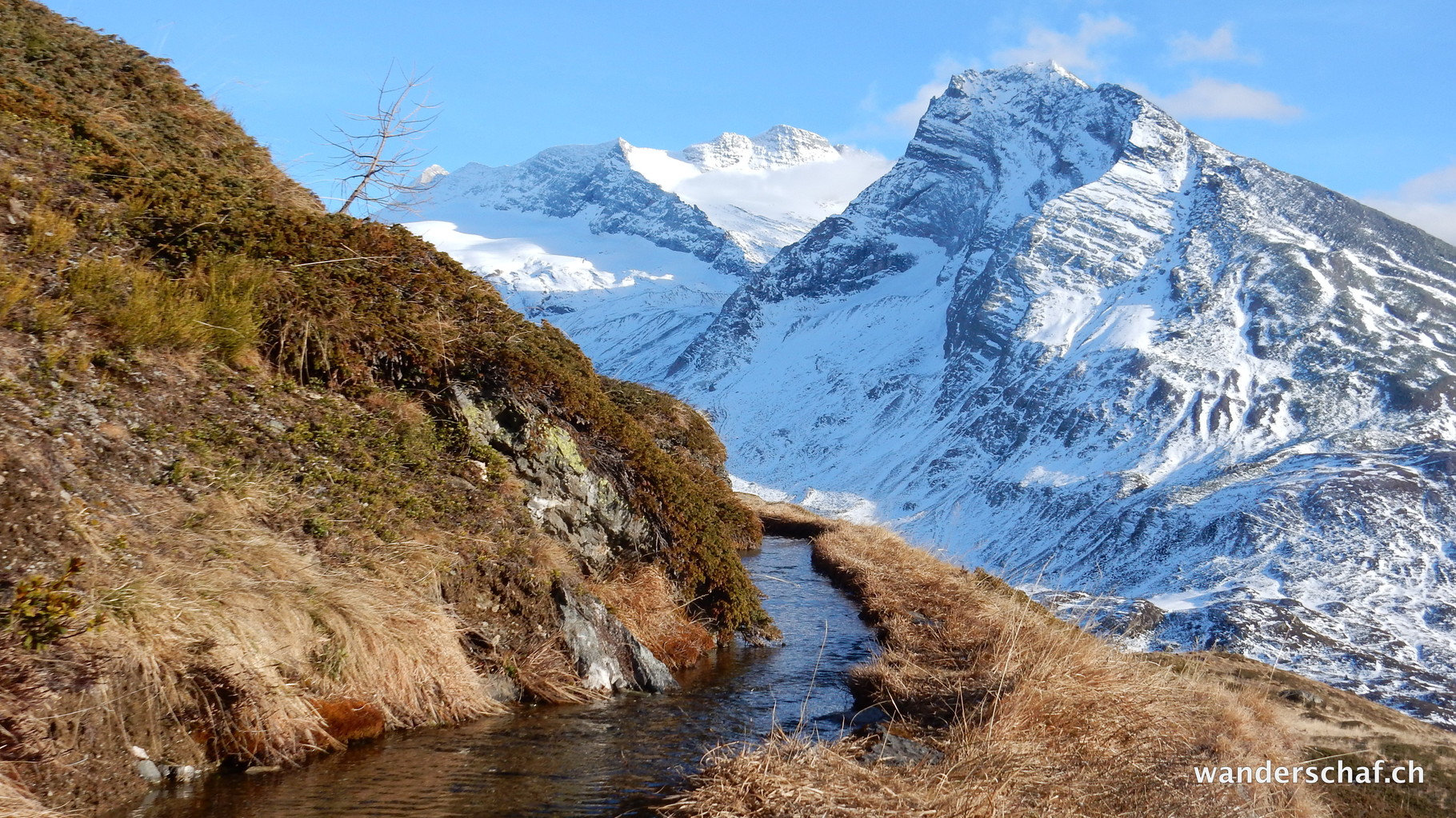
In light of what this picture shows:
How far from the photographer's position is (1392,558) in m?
121

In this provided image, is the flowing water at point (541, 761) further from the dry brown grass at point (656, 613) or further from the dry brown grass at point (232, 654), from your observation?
the dry brown grass at point (656, 613)

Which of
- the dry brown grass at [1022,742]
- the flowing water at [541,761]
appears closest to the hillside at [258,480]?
the flowing water at [541,761]

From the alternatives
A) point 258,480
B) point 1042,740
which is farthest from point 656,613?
point 1042,740

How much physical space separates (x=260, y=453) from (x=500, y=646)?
8.96 ft

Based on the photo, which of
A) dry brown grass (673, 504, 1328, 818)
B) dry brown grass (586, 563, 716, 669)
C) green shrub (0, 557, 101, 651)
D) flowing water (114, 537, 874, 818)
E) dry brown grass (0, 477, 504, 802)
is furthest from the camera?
dry brown grass (586, 563, 716, 669)

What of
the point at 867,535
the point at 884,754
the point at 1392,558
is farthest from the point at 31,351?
the point at 1392,558

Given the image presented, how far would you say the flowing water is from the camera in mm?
5715

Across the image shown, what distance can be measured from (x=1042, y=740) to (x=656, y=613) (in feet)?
16.6

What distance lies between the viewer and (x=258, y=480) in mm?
7566

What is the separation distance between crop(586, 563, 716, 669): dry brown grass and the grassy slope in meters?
2.02

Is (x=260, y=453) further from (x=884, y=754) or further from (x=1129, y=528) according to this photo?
(x=1129, y=528)

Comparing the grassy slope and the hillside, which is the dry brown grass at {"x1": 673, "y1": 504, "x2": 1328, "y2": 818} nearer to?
the grassy slope

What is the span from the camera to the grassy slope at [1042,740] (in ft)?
18.5

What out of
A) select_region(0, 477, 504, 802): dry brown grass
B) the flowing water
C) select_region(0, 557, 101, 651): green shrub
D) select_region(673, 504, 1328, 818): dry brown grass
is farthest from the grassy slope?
select_region(0, 557, 101, 651): green shrub
